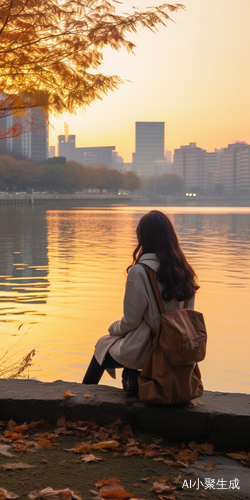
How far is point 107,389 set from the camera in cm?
430

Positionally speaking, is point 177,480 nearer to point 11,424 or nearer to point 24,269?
point 11,424

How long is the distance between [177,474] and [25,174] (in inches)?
4763

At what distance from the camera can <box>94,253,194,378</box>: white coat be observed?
12.4 feet

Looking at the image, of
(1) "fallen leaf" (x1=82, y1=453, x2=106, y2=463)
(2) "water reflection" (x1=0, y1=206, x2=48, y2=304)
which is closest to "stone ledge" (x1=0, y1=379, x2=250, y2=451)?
(1) "fallen leaf" (x1=82, y1=453, x2=106, y2=463)

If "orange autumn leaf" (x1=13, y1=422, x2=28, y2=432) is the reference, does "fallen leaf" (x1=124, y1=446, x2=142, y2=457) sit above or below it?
below

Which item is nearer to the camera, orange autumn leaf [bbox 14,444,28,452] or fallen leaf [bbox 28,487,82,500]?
fallen leaf [bbox 28,487,82,500]

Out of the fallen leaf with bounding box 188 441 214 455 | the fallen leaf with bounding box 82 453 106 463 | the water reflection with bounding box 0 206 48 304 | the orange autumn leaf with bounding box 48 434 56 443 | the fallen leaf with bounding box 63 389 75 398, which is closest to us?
the fallen leaf with bounding box 82 453 106 463

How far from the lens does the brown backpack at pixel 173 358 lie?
360cm

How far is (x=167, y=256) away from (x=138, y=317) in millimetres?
484

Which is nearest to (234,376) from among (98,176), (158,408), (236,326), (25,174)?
(236,326)

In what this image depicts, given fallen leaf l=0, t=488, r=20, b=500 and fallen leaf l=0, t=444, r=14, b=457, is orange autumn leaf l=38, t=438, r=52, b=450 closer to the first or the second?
fallen leaf l=0, t=444, r=14, b=457

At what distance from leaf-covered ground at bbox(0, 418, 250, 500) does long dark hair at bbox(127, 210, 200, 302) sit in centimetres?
105

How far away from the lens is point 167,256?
3896 mm

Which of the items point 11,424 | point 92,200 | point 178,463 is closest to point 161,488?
point 178,463
